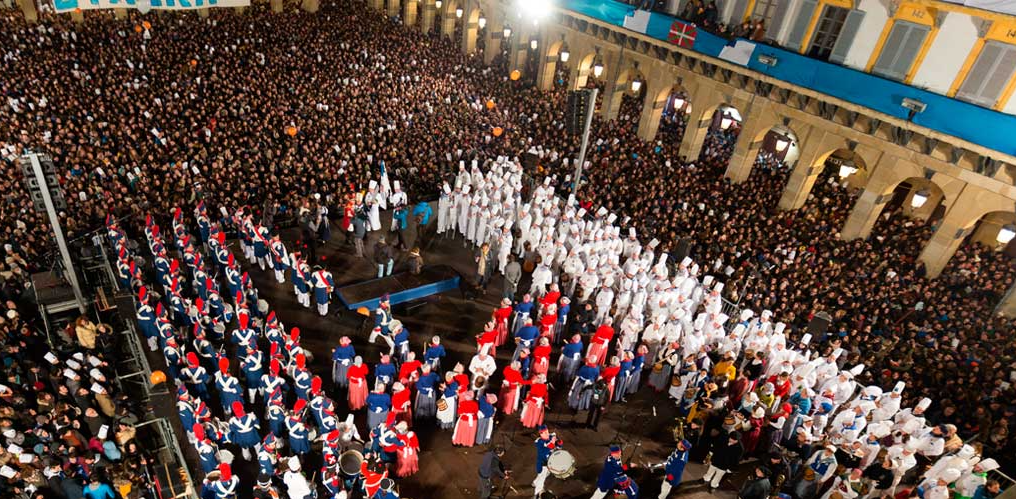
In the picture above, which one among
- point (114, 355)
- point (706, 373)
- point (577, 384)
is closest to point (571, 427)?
Answer: point (577, 384)

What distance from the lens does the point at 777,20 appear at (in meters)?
19.9

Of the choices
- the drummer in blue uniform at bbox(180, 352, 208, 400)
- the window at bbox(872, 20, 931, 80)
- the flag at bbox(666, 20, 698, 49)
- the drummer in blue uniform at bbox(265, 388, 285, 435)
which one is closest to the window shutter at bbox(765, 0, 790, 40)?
the flag at bbox(666, 20, 698, 49)

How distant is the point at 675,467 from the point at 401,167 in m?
13.8

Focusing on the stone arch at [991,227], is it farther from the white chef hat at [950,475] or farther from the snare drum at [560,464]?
→ the snare drum at [560,464]

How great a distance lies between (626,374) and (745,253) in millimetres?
7059

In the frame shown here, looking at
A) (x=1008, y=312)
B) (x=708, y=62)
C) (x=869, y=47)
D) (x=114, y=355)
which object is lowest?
(x=114, y=355)

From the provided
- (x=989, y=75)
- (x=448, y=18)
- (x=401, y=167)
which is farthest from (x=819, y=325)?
(x=448, y=18)

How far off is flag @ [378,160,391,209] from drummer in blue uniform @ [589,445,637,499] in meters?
12.0

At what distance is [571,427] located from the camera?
38.5 ft

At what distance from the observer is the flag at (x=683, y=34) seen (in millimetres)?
20942

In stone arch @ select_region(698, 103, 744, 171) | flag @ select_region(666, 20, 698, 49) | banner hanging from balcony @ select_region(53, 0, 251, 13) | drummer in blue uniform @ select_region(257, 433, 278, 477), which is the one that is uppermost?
flag @ select_region(666, 20, 698, 49)

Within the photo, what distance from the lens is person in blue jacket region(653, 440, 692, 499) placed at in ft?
31.6

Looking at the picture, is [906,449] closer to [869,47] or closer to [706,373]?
[706,373]

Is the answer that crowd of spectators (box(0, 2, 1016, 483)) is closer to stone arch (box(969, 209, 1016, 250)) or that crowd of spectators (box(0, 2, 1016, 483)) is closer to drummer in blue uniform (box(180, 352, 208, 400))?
stone arch (box(969, 209, 1016, 250))
